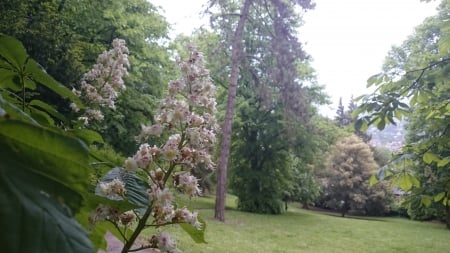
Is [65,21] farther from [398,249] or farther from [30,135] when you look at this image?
[398,249]

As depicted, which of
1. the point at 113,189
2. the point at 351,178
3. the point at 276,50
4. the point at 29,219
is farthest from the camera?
the point at 351,178

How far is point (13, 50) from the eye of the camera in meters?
0.70

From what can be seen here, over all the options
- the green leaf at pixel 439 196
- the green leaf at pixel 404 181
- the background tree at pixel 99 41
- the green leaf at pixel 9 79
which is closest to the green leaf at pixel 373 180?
the green leaf at pixel 404 181

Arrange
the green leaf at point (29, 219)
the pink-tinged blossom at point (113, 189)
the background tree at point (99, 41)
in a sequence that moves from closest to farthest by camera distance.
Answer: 1. the green leaf at point (29, 219)
2. the pink-tinged blossom at point (113, 189)
3. the background tree at point (99, 41)

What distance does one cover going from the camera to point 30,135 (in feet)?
1.12

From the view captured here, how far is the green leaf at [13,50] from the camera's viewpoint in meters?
0.69

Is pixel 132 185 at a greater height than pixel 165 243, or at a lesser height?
greater

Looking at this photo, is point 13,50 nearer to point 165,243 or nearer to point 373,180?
point 165,243

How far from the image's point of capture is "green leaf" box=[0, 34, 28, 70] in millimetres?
688

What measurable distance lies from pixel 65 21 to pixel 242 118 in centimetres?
1133

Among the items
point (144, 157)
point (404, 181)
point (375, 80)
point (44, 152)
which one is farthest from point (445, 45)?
point (44, 152)

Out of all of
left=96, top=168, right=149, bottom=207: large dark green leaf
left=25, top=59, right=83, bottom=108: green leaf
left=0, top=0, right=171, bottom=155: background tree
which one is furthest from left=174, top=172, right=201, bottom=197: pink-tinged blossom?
left=0, top=0, right=171, bottom=155: background tree

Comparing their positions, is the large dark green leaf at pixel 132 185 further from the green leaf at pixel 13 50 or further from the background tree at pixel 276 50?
the background tree at pixel 276 50

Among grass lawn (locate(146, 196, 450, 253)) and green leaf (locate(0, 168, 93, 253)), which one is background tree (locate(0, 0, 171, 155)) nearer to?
grass lawn (locate(146, 196, 450, 253))
